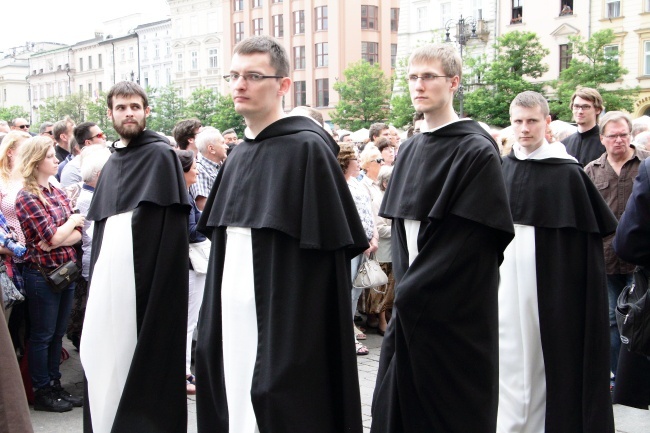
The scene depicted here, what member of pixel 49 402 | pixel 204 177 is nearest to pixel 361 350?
pixel 204 177

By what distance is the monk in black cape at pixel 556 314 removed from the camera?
5.19 metres

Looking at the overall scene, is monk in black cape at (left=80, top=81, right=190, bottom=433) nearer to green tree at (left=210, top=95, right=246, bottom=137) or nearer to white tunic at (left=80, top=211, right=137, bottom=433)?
white tunic at (left=80, top=211, right=137, bottom=433)

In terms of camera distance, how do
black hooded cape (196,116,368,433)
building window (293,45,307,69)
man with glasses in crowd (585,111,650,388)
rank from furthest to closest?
building window (293,45,307,69) → man with glasses in crowd (585,111,650,388) → black hooded cape (196,116,368,433)

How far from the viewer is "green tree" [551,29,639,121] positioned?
122ft

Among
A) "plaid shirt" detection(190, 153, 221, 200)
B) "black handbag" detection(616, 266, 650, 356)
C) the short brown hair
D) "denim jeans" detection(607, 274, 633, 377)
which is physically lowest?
"denim jeans" detection(607, 274, 633, 377)

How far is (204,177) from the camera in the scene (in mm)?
7645

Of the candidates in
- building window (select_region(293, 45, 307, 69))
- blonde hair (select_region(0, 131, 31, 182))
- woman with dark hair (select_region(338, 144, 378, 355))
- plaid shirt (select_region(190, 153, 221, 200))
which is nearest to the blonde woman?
blonde hair (select_region(0, 131, 31, 182))

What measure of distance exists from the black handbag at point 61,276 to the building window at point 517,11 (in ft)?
148

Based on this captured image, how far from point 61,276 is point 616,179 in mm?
4644

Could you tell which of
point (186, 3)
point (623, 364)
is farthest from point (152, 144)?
point (186, 3)

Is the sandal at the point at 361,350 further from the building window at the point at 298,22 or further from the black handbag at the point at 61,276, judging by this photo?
the building window at the point at 298,22

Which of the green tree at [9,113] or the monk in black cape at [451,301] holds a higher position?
the green tree at [9,113]

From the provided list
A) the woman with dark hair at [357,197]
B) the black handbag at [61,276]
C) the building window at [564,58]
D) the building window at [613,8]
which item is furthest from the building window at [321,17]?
the black handbag at [61,276]

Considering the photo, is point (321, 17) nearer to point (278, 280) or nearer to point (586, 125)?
point (586, 125)
